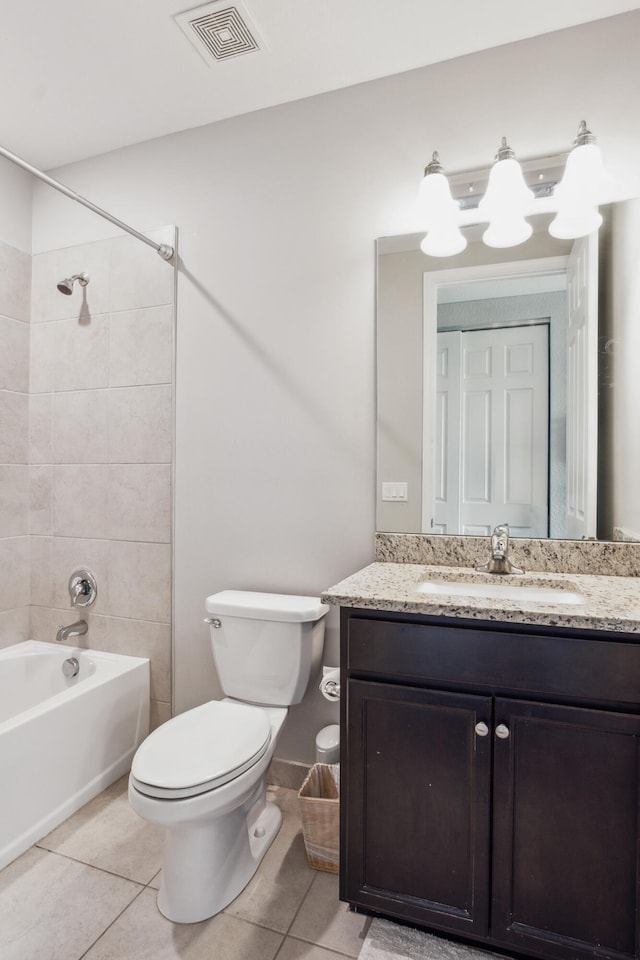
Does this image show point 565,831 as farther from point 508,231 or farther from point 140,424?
point 140,424

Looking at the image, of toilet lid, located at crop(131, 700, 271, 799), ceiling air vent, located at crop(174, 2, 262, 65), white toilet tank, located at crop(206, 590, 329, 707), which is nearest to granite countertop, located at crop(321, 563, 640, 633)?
white toilet tank, located at crop(206, 590, 329, 707)

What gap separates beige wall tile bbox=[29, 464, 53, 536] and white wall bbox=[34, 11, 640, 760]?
718 mm

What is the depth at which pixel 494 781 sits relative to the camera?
120 cm

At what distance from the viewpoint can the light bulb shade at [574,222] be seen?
1559 mm

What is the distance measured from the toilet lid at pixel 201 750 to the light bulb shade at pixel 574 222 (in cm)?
175

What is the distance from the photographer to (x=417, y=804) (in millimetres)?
1257

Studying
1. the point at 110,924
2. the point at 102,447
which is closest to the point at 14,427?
the point at 102,447

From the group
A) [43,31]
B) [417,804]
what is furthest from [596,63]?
[417,804]

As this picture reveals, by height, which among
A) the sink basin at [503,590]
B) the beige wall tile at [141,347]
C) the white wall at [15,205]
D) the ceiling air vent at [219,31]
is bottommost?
the sink basin at [503,590]

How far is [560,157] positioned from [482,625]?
1441 mm

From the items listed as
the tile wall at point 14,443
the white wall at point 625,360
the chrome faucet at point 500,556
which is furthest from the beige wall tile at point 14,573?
the white wall at point 625,360

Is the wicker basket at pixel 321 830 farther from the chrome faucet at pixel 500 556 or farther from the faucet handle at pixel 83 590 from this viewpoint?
the faucet handle at pixel 83 590

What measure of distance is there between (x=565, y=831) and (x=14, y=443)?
246 centimetres

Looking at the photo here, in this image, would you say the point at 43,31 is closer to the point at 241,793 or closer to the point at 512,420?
the point at 512,420
